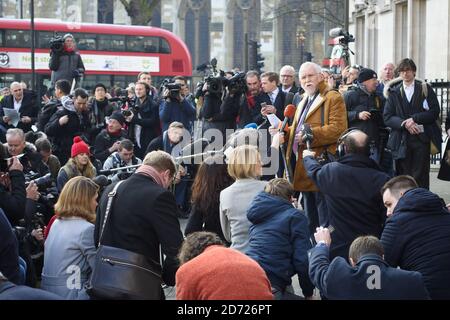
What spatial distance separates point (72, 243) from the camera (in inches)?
271

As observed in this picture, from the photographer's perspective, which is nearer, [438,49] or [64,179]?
[64,179]

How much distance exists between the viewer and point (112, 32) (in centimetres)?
3528

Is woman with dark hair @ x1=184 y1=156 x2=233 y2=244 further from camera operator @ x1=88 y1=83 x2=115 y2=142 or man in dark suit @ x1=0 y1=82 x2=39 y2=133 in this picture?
man in dark suit @ x1=0 y1=82 x2=39 y2=133

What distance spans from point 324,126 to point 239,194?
8.09 feet

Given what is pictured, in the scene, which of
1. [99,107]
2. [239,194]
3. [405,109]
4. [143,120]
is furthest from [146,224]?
[99,107]

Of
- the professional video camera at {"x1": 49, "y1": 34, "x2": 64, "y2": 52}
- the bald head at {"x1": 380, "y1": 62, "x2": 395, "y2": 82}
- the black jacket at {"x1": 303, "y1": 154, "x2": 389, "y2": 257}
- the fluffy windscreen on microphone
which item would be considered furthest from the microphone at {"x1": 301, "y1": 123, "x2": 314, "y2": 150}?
the professional video camera at {"x1": 49, "y1": 34, "x2": 64, "y2": 52}

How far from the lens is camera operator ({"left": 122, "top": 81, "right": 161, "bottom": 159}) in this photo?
45.0ft

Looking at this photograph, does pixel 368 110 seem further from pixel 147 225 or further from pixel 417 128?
pixel 147 225

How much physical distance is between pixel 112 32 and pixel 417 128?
25289mm

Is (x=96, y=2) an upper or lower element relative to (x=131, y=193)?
upper

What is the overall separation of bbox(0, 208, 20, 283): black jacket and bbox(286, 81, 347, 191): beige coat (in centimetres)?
389

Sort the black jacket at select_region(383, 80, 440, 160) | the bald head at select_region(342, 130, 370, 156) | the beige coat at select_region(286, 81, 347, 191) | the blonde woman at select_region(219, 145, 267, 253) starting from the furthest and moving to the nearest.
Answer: the black jacket at select_region(383, 80, 440, 160) → the beige coat at select_region(286, 81, 347, 191) → the bald head at select_region(342, 130, 370, 156) → the blonde woman at select_region(219, 145, 267, 253)

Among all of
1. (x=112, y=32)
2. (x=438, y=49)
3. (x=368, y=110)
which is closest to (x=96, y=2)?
(x=112, y=32)
